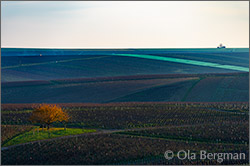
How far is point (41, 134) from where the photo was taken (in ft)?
158

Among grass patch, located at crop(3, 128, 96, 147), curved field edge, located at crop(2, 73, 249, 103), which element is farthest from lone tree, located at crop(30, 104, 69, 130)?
curved field edge, located at crop(2, 73, 249, 103)

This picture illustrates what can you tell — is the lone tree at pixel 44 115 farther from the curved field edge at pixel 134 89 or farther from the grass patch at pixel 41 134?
the curved field edge at pixel 134 89

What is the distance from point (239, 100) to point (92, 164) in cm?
4110

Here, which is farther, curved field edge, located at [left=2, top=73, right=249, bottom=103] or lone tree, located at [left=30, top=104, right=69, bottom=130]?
curved field edge, located at [left=2, top=73, right=249, bottom=103]

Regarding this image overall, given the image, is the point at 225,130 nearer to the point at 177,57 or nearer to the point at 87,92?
the point at 87,92

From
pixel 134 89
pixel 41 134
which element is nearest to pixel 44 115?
pixel 41 134

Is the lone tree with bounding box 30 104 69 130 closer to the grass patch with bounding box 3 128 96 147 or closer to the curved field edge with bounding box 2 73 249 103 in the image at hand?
the grass patch with bounding box 3 128 96 147

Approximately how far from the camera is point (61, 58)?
132500 millimetres

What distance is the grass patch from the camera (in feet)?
149

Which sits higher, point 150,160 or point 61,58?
point 61,58

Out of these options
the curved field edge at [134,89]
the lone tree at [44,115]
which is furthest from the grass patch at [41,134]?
the curved field edge at [134,89]

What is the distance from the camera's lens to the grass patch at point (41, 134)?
4553 centimetres

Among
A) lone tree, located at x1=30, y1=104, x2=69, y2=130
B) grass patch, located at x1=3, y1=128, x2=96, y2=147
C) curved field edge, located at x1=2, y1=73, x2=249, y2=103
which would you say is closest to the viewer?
grass patch, located at x1=3, y1=128, x2=96, y2=147

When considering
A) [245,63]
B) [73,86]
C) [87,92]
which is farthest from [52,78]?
[245,63]
